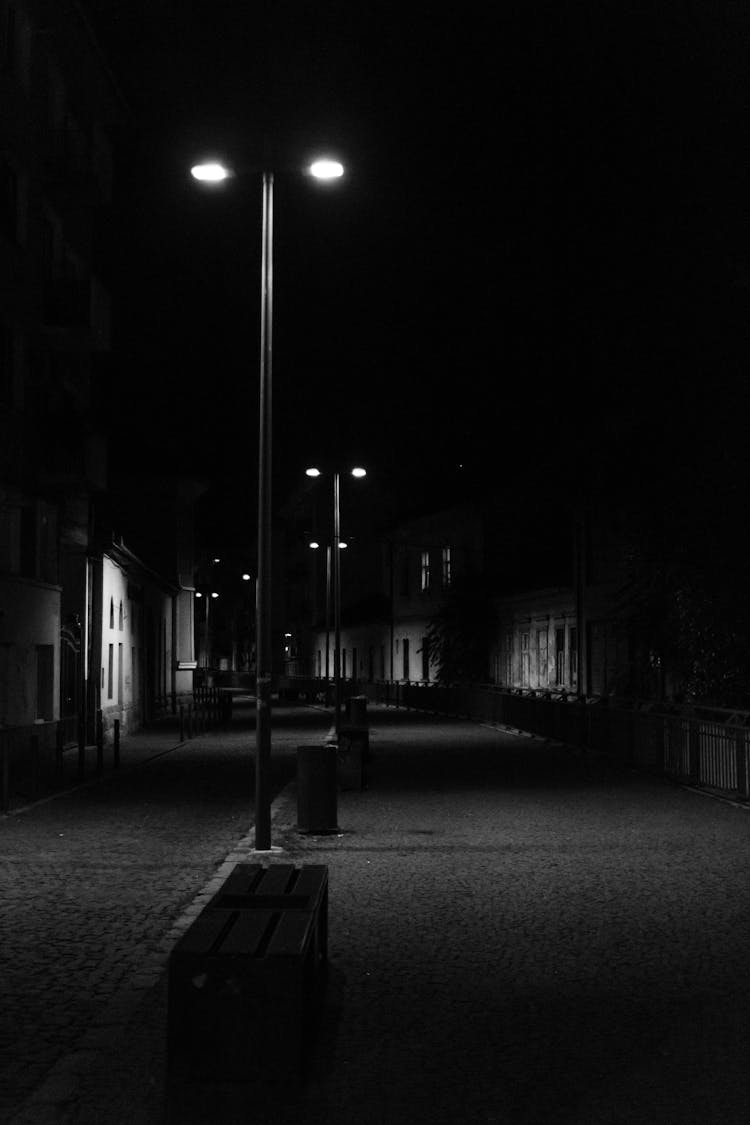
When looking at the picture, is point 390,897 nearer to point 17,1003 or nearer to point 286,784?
point 17,1003

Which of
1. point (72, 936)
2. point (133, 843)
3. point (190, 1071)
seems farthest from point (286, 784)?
point (190, 1071)

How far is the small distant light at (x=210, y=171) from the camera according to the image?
45.9 ft

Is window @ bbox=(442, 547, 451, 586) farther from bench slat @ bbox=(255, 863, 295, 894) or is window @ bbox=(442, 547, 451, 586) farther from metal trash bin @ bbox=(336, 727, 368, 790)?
bench slat @ bbox=(255, 863, 295, 894)

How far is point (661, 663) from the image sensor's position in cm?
2970

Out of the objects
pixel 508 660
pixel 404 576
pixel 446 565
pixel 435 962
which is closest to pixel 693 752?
pixel 435 962

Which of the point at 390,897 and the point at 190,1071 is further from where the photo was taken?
the point at 390,897

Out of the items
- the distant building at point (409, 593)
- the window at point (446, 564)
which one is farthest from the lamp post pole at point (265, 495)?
the window at point (446, 564)

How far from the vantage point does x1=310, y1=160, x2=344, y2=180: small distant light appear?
1483 centimetres

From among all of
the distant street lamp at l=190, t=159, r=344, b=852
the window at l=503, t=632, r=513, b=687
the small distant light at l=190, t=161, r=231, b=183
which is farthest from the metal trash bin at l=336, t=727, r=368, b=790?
the window at l=503, t=632, r=513, b=687

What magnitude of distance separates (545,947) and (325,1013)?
86.6 inches

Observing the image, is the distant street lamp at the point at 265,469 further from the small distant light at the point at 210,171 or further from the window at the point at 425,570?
the window at the point at 425,570

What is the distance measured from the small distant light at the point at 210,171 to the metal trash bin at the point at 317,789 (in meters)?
5.68

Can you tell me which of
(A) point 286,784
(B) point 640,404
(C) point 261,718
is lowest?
(A) point 286,784

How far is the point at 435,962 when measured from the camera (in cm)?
869
